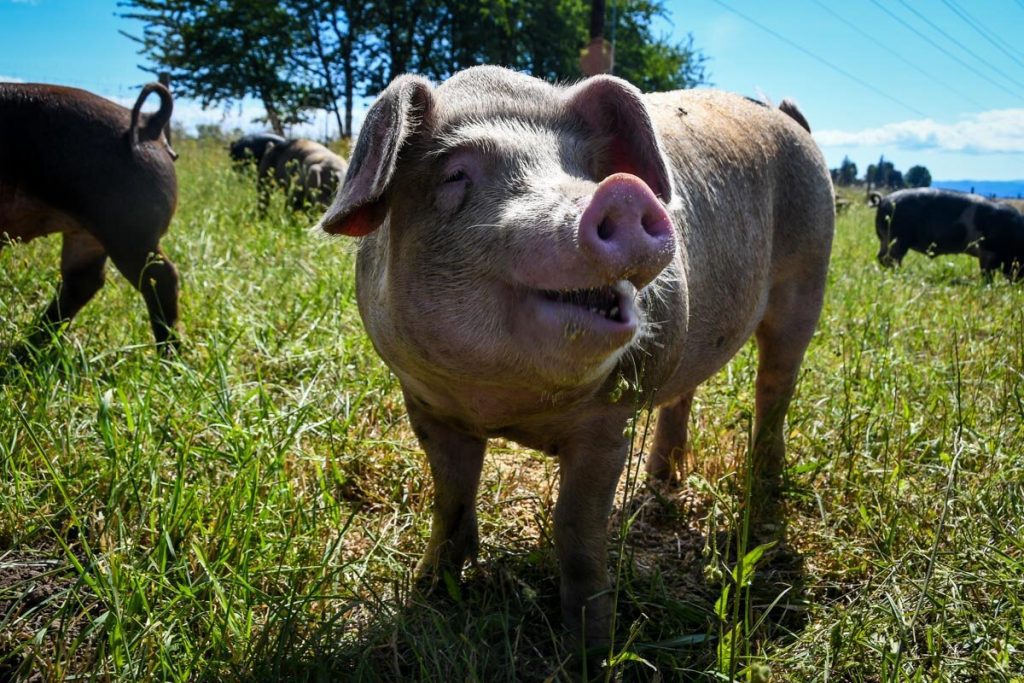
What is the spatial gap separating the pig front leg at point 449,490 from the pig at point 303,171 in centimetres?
626

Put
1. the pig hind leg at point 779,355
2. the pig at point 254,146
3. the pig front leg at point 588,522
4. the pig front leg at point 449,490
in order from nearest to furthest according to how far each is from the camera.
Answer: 1. the pig front leg at point 588,522
2. the pig front leg at point 449,490
3. the pig hind leg at point 779,355
4. the pig at point 254,146

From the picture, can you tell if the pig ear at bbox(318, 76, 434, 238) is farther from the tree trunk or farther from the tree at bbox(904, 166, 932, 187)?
the tree at bbox(904, 166, 932, 187)

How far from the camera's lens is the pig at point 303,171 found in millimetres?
9016

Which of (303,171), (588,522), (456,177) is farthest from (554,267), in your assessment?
(303,171)

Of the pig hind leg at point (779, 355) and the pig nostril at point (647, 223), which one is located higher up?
the pig nostril at point (647, 223)

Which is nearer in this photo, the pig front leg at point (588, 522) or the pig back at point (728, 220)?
the pig front leg at point (588, 522)

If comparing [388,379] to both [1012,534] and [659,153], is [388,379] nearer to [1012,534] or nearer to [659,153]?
[659,153]

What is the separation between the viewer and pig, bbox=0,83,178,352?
144 inches

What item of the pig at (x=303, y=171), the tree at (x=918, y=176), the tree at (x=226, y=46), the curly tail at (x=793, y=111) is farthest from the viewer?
the tree at (x=918, y=176)

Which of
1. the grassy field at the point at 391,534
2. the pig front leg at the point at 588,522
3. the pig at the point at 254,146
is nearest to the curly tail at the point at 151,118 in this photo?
the grassy field at the point at 391,534

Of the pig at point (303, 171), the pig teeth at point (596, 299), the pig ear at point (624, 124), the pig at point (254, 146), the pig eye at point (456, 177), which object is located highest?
the pig at point (254, 146)

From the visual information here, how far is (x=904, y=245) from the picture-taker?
37.3ft

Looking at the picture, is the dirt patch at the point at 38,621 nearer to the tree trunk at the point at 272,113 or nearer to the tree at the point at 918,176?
the tree trunk at the point at 272,113

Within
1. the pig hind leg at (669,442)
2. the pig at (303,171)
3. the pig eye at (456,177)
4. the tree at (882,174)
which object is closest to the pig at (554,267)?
the pig eye at (456,177)
